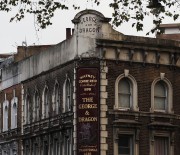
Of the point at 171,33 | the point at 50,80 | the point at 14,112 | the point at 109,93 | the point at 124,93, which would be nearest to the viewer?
the point at 109,93

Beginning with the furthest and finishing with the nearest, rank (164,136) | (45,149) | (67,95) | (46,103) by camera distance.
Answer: (46,103)
(45,149)
(67,95)
(164,136)

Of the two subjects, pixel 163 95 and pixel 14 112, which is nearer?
pixel 163 95

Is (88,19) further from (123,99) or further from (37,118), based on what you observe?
(37,118)

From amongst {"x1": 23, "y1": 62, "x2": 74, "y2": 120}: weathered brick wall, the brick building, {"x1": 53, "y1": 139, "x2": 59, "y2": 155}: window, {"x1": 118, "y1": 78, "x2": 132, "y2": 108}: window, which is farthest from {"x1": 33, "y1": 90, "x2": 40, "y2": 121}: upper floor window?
{"x1": 118, "y1": 78, "x2": 132, "y2": 108}: window

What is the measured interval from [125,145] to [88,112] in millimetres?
2792

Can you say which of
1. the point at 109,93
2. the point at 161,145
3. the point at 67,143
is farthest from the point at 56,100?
the point at 161,145

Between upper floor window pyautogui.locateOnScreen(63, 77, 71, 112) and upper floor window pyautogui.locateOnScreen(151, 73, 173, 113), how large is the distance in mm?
4653

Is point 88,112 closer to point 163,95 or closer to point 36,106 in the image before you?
point 163,95

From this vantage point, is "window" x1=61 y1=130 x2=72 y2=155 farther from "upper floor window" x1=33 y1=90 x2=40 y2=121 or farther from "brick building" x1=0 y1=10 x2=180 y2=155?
"upper floor window" x1=33 y1=90 x2=40 y2=121

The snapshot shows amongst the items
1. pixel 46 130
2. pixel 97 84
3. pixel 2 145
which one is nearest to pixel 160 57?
pixel 97 84

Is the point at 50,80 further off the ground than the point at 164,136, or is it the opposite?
the point at 50,80

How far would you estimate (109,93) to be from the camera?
44594mm

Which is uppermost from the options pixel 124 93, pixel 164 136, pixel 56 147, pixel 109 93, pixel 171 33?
pixel 171 33

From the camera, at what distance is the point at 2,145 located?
58656mm
